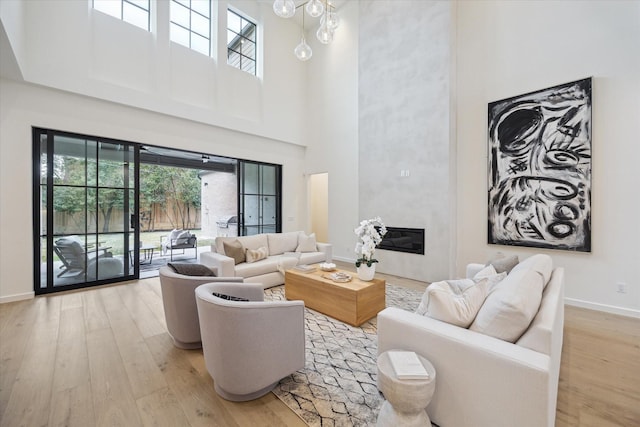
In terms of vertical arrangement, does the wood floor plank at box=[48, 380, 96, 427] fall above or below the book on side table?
below

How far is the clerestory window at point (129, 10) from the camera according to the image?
170 inches

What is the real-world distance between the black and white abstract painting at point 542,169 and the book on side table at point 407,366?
3.50m

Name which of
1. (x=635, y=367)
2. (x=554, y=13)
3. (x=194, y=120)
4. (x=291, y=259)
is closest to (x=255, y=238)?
(x=291, y=259)

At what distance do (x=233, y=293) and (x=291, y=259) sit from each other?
2.37 m

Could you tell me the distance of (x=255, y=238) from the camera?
191 inches

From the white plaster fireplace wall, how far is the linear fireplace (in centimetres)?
9

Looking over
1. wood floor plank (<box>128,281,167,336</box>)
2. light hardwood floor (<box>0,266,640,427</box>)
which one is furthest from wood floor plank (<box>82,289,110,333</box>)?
wood floor plank (<box>128,281,167,336</box>)

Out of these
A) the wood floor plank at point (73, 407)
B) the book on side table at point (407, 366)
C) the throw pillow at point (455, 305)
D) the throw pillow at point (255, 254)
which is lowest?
the wood floor plank at point (73, 407)

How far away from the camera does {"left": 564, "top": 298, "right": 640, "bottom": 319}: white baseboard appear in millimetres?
3156

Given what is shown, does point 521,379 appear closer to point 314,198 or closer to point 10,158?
point 10,158

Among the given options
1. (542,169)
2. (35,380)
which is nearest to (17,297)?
(35,380)

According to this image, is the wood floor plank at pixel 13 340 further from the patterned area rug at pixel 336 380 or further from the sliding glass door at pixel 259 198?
the sliding glass door at pixel 259 198

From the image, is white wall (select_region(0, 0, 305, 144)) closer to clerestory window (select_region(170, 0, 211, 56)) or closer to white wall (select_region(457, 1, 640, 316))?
clerestory window (select_region(170, 0, 211, 56))

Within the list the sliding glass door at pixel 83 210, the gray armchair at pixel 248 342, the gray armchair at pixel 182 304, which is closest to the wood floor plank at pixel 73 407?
the gray armchair at pixel 182 304
